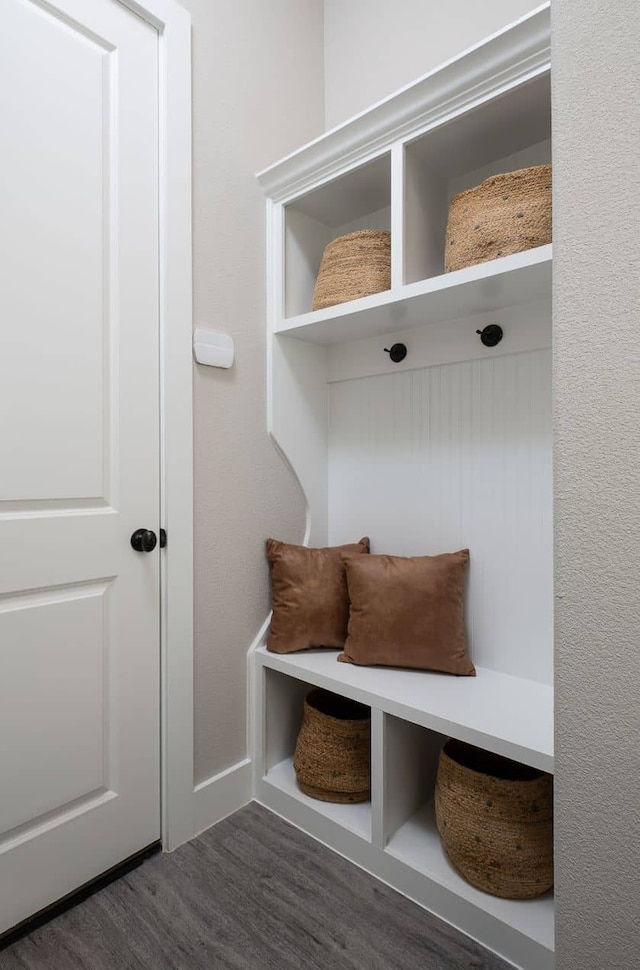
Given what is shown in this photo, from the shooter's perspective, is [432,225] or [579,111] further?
[432,225]

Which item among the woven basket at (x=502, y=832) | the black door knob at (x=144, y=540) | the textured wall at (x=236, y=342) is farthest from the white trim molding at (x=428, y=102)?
the woven basket at (x=502, y=832)

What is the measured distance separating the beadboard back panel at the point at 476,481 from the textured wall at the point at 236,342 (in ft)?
1.10

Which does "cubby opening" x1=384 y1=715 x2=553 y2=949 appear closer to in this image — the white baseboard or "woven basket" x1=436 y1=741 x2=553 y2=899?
"woven basket" x1=436 y1=741 x2=553 y2=899

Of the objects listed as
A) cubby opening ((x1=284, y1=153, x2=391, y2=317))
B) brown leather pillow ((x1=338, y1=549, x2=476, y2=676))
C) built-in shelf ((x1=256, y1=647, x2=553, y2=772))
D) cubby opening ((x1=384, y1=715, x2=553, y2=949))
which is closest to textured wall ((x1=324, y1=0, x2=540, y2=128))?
cubby opening ((x1=284, y1=153, x2=391, y2=317))

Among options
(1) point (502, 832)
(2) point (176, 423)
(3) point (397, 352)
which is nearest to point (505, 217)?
(3) point (397, 352)

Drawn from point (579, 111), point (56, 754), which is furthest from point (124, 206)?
point (56, 754)

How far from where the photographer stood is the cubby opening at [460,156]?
1.27 metres

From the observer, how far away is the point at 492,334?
4.83ft

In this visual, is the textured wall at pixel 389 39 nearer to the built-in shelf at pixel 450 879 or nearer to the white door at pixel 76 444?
the white door at pixel 76 444

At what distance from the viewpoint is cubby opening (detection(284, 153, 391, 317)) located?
5.44 ft

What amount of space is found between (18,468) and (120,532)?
0.94ft

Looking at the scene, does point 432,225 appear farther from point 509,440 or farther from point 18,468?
point 18,468

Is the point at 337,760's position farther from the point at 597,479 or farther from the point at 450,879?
the point at 597,479

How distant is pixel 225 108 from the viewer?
5.12ft
